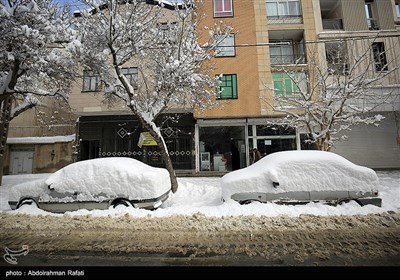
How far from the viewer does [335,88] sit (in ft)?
29.1

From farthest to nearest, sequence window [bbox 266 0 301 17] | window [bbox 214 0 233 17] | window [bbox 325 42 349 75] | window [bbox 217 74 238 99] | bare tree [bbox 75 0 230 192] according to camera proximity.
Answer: window [bbox 266 0 301 17] → window [bbox 214 0 233 17] → window [bbox 217 74 238 99] → window [bbox 325 42 349 75] → bare tree [bbox 75 0 230 192]

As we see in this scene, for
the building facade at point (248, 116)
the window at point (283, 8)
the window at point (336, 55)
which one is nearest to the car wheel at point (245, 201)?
the building facade at point (248, 116)

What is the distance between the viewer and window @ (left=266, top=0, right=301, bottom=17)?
47.8 feet

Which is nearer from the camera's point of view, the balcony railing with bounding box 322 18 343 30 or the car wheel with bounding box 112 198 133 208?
the car wheel with bounding box 112 198 133 208

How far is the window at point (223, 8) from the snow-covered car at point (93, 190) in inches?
513

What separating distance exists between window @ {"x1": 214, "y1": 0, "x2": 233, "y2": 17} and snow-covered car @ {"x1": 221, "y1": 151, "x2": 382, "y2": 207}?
41.4 feet

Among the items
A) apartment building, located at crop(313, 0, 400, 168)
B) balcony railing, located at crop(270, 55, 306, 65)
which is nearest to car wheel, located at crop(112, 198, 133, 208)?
balcony railing, located at crop(270, 55, 306, 65)

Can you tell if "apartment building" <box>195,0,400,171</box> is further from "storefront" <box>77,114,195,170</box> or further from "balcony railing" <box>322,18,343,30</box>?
"storefront" <box>77,114,195,170</box>

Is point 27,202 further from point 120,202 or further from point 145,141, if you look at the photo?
point 145,141

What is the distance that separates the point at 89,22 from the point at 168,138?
8187mm

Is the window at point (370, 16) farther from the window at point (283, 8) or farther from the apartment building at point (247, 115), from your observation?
the window at point (283, 8)

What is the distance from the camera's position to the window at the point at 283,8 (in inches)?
574

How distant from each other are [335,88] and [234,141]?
676cm

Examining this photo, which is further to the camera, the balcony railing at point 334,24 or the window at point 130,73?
the balcony railing at point 334,24
